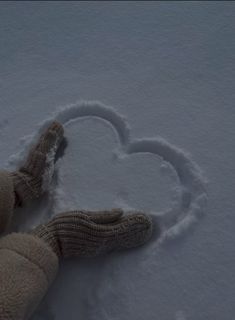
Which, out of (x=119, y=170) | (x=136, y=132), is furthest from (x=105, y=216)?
(x=136, y=132)

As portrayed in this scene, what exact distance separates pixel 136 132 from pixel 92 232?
0.30m

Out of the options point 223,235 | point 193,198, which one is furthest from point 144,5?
point 223,235

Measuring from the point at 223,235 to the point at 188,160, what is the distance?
203 millimetres

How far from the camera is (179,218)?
1019mm

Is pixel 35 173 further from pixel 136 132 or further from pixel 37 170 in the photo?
pixel 136 132

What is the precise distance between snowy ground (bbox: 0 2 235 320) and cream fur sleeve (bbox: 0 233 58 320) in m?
0.10

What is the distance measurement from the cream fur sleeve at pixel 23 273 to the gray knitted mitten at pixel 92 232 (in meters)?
0.05

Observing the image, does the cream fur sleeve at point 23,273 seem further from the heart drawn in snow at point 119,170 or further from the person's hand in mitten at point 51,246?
the heart drawn in snow at point 119,170

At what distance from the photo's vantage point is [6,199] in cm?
93

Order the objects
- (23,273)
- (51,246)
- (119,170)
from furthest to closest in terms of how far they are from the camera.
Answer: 1. (119,170)
2. (51,246)
3. (23,273)

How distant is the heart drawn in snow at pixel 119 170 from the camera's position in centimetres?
103

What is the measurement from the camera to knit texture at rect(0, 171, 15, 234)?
92 cm

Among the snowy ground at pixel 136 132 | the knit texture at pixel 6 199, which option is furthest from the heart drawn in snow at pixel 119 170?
the knit texture at pixel 6 199

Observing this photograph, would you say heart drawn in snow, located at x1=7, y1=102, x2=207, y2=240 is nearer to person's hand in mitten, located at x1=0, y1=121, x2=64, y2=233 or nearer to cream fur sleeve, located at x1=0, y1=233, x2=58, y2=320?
person's hand in mitten, located at x1=0, y1=121, x2=64, y2=233
